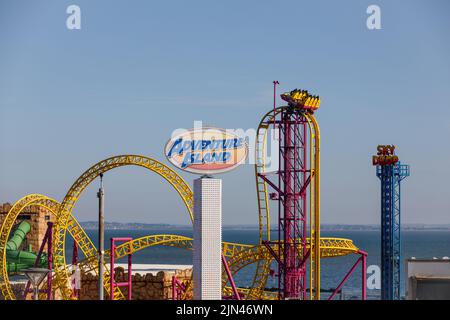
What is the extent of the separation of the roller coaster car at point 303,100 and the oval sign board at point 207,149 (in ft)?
37.1

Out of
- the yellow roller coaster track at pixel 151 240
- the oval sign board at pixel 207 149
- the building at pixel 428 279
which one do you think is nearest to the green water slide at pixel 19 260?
the yellow roller coaster track at pixel 151 240

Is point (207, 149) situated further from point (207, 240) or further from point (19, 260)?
point (19, 260)

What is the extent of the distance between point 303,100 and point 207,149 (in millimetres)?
12273

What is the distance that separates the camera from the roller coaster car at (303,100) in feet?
159

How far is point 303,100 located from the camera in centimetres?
4831

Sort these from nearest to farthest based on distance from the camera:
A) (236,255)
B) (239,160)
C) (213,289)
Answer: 1. (213,289)
2. (239,160)
3. (236,255)

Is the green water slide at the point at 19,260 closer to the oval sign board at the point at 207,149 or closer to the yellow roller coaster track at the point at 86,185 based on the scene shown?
the yellow roller coaster track at the point at 86,185

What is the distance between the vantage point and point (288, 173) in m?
49.2

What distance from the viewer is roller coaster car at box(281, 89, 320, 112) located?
4831cm
